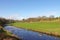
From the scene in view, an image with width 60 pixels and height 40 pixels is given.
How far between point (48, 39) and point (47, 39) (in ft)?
1.24

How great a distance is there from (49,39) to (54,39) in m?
1.86

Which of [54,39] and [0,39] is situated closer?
[0,39]

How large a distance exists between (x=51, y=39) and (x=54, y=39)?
3.72ft

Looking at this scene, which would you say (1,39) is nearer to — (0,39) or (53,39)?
(0,39)

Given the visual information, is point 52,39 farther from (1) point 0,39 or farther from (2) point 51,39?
(1) point 0,39

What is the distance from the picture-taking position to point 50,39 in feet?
160

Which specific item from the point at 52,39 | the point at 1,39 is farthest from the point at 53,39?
the point at 1,39

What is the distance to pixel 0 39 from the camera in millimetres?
34188

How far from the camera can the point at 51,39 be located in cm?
4862

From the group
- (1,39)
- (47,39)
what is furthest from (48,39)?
(1,39)

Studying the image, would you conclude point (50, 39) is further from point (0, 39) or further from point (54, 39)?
point (0, 39)

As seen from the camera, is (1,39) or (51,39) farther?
(51,39)

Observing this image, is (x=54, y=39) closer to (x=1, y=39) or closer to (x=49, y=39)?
(x=49, y=39)

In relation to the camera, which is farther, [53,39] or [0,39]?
[53,39]
